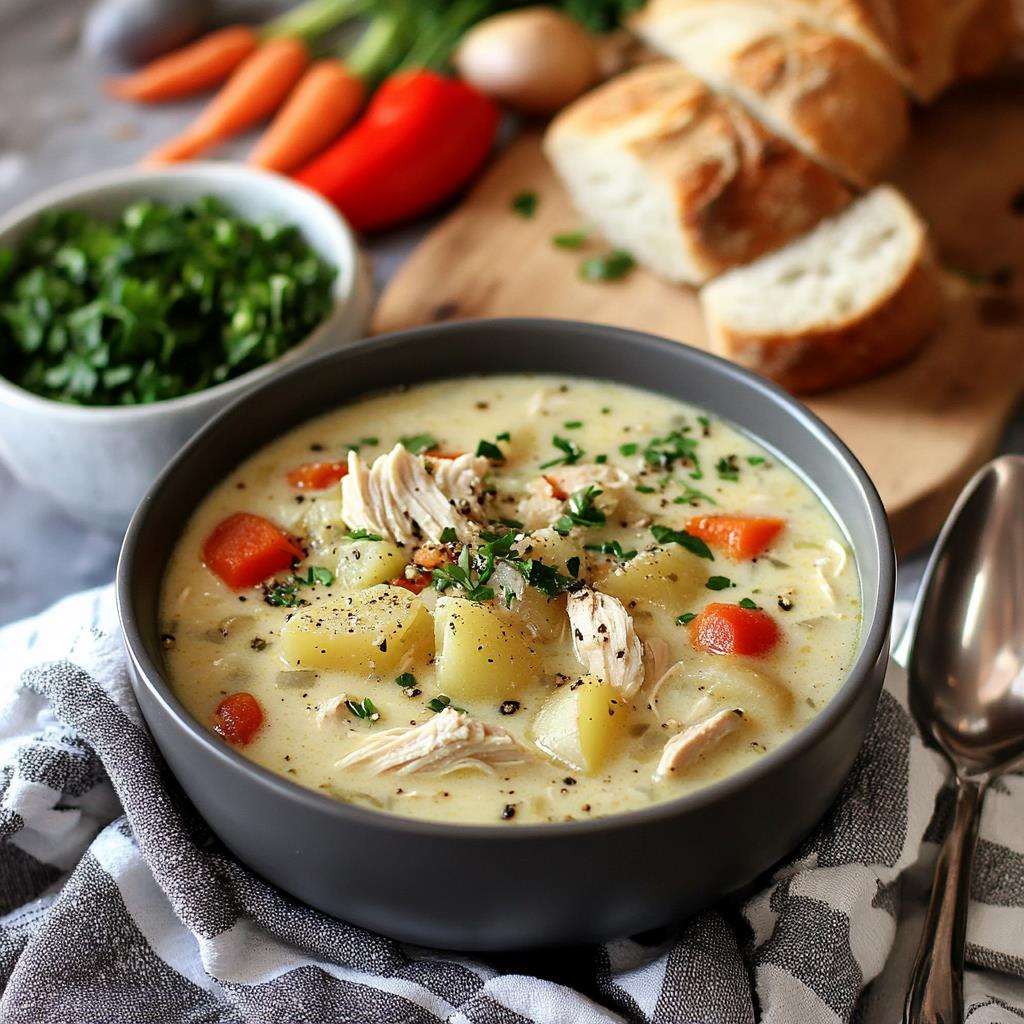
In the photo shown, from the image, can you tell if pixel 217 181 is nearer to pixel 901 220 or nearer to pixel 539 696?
pixel 901 220

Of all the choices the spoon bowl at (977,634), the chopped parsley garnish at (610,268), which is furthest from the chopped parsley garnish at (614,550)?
the chopped parsley garnish at (610,268)

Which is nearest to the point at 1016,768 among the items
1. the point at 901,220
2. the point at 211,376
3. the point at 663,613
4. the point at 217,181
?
the point at 663,613

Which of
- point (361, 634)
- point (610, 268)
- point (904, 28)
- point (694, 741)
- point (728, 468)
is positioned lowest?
point (610, 268)

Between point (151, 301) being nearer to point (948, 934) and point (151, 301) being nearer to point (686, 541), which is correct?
point (686, 541)

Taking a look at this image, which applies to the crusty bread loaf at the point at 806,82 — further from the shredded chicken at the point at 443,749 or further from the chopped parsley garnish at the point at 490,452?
the shredded chicken at the point at 443,749

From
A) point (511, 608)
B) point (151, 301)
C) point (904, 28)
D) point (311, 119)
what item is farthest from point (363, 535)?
point (904, 28)
